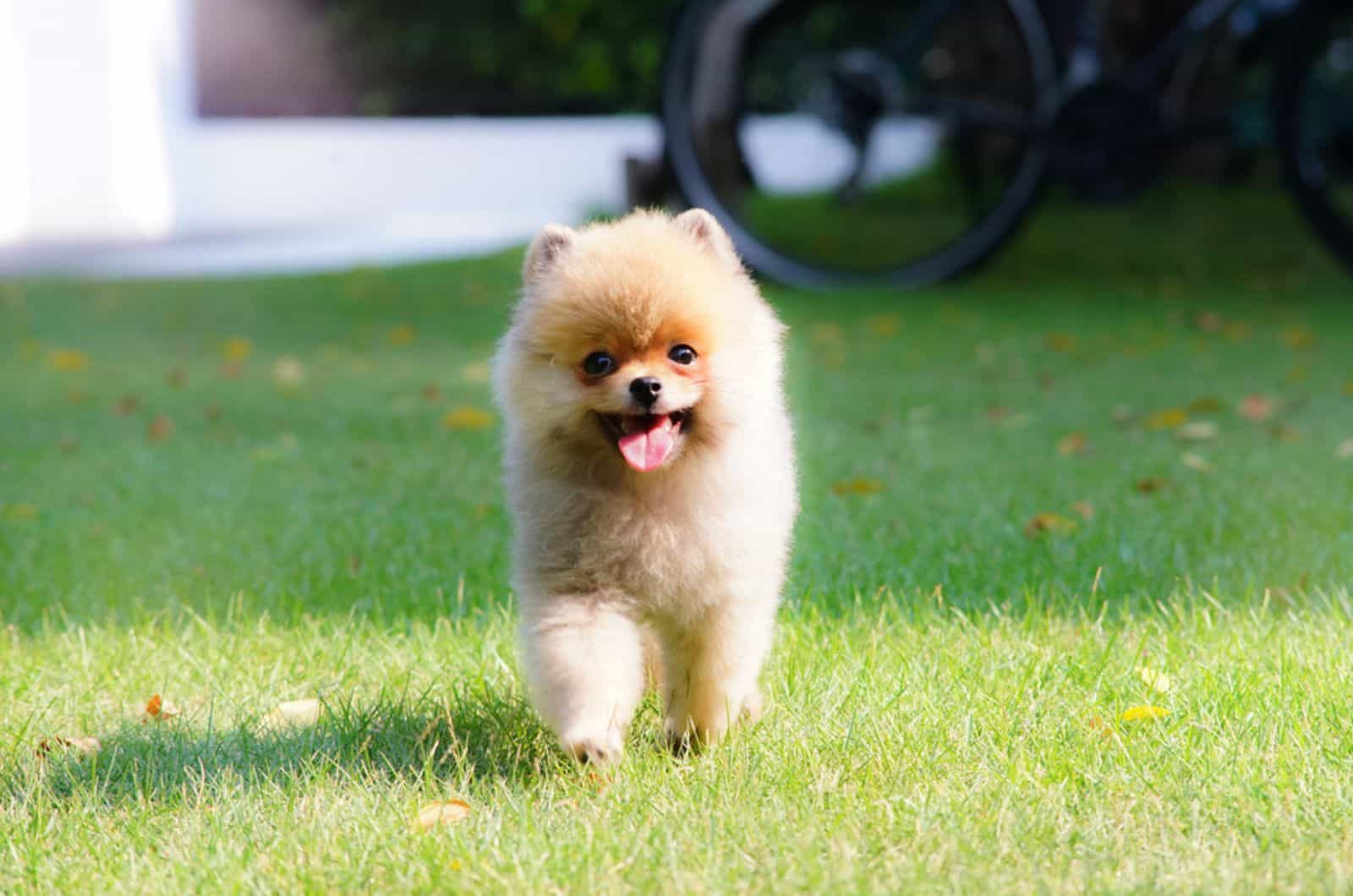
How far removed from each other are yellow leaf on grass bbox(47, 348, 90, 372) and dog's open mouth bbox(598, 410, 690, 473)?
5988 millimetres

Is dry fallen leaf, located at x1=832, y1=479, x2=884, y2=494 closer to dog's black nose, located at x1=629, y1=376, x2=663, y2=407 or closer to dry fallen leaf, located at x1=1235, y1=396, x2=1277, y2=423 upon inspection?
dry fallen leaf, located at x1=1235, y1=396, x2=1277, y2=423

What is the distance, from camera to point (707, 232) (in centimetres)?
283

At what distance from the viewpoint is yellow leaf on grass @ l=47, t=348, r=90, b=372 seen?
8047 millimetres

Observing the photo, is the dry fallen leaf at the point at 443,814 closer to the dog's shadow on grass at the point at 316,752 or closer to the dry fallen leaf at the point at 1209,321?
the dog's shadow on grass at the point at 316,752

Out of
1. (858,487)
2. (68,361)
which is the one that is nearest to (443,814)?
(858,487)

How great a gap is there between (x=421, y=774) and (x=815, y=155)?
11555 mm

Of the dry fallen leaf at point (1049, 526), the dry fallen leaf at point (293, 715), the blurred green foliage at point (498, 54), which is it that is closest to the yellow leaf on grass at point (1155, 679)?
the dry fallen leaf at point (1049, 526)

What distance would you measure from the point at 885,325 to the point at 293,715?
19.1ft

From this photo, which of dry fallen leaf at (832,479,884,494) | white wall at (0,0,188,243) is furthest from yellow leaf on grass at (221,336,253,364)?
white wall at (0,0,188,243)

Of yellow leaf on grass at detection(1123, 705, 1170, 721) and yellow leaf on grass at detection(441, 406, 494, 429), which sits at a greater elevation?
yellow leaf on grass at detection(1123, 705, 1170, 721)

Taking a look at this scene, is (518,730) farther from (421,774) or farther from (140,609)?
(140,609)

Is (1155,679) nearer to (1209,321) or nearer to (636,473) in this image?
(636,473)

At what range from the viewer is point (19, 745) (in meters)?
2.89

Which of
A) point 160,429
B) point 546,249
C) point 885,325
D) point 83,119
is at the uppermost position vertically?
point 546,249
